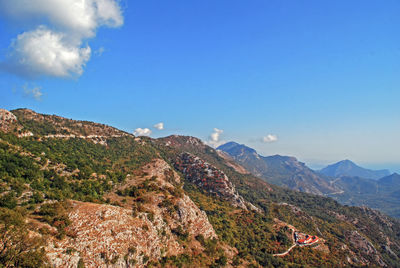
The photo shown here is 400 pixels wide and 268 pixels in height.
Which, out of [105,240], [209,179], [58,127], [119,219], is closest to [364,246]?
[209,179]

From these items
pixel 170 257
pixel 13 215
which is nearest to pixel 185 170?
pixel 170 257

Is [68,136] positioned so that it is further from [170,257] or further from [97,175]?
[170,257]

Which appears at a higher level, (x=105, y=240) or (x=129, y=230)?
(x=105, y=240)

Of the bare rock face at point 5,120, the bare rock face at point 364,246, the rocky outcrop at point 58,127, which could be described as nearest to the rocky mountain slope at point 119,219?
the bare rock face at point 364,246

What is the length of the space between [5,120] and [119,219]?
100 m

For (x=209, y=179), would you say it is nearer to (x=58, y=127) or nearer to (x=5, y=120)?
(x=58, y=127)

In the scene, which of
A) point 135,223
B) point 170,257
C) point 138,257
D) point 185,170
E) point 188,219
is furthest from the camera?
point 185,170

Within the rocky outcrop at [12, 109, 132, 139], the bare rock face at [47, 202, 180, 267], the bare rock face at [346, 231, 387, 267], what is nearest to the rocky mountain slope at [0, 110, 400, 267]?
the bare rock face at [47, 202, 180, 267]

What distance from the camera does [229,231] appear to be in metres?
86.3

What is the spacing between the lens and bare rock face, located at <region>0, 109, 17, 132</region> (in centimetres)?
8918

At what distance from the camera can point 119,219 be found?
1606 inches

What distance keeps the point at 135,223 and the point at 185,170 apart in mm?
119392

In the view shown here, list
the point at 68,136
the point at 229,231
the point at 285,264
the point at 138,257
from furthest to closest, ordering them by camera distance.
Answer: the point at 68,136
the point at 229,231
the point at 285,264
the point at 138,257

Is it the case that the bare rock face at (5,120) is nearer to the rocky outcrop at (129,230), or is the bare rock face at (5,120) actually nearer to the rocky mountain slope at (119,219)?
the rocky mountain slope at (119,219)
